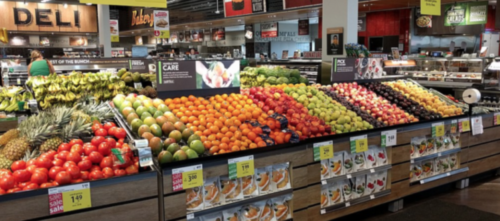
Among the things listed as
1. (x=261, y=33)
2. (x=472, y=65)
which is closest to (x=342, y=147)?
(x=472, y=65)

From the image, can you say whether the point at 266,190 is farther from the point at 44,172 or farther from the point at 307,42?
the point at 307,42

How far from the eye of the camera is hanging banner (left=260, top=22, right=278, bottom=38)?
1498 cm

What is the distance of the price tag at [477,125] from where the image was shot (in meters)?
5.41

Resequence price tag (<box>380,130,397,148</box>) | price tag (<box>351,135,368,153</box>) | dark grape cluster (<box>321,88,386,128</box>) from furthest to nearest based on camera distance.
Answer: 1. dark grape cluster (<box>321,88,386,128</box>)
2. price tag (<box>380,130,397,148</box>)
3. price tag (<box>351,135,368,153</box>)

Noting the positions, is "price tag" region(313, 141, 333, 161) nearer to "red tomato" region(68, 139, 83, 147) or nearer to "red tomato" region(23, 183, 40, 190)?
"red tomato" region(68, 139, 83, 147)

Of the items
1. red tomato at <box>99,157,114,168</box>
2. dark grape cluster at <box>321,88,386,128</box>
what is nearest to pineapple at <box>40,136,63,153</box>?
red tomato at <box>99,157,114,168</box>

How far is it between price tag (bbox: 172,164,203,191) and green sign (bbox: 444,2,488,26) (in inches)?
468

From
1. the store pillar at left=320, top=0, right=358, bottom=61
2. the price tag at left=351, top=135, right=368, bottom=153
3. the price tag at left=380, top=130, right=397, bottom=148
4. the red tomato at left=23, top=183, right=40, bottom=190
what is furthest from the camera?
the store pillar at left=320, top=0, right=358, bottom=61

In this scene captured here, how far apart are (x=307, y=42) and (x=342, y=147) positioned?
14483mm

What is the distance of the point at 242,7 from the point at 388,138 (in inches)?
347

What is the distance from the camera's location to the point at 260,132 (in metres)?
3.81

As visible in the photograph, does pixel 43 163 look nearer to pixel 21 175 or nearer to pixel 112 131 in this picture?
pixel 21 175

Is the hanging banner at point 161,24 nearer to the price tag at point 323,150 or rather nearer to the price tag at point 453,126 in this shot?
the price tag at point 453,126

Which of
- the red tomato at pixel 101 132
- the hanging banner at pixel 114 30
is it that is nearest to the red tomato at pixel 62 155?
the red tomato at pixel 101 132
